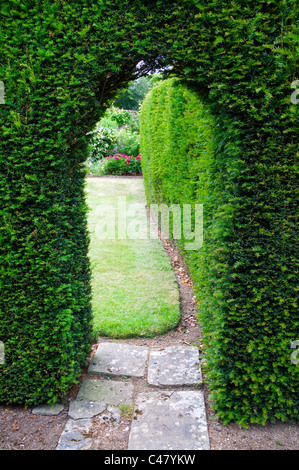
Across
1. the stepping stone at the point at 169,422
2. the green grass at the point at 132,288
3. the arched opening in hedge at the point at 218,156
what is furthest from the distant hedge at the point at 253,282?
the green grass at the point at 132,288

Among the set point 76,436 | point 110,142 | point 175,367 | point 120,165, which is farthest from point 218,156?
point 110,142

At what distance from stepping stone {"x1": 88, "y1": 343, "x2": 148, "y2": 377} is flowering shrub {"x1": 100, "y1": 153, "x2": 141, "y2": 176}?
45.1ft

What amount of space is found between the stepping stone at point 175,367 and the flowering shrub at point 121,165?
1394 centimetres

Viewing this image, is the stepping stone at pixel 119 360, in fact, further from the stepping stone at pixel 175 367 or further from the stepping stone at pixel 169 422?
the stepping stone at pixel 169 422

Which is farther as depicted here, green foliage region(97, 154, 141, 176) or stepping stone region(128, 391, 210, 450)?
green foliage region(97, 154, 141, 176)

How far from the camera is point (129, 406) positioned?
2.91 metres

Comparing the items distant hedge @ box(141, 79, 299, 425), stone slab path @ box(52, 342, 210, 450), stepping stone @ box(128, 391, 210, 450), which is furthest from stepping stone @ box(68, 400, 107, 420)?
distant hedge @ box(141, 79, 299, 425)

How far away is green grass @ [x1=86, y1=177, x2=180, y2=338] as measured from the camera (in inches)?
165

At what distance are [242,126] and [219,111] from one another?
0.32 meters

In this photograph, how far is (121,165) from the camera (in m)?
16.8

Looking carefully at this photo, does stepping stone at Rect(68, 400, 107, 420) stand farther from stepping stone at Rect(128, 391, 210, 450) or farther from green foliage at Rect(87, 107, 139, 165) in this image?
green foliage at Rect(87, 107, 139, 165)

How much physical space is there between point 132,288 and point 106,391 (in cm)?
223

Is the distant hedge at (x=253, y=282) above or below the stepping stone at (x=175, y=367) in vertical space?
above

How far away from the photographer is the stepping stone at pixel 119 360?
11.0ft
